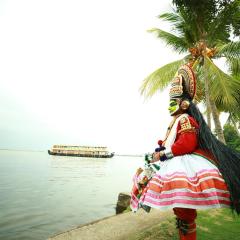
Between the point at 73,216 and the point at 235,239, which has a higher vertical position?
the point at 235,239

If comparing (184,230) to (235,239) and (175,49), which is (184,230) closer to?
(235,239)

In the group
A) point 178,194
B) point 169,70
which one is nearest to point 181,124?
point 178,194

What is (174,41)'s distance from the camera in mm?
13656

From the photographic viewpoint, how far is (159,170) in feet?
10.9

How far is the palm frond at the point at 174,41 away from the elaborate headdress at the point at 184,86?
1029 cm

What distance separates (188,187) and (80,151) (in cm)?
8745

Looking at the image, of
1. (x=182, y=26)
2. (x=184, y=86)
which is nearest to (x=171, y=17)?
(x=182, y=26)

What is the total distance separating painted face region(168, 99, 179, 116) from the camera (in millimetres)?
3795

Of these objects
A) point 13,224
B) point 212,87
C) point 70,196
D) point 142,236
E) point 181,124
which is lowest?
point 70,196

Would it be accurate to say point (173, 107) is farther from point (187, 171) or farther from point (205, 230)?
point (205, 230)

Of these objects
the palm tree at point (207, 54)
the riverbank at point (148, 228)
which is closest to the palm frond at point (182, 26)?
the palm tree at point (207, 54)

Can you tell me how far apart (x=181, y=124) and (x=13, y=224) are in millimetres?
9251

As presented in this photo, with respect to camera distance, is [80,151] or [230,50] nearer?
[230,50]

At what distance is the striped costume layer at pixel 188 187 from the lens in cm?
285
